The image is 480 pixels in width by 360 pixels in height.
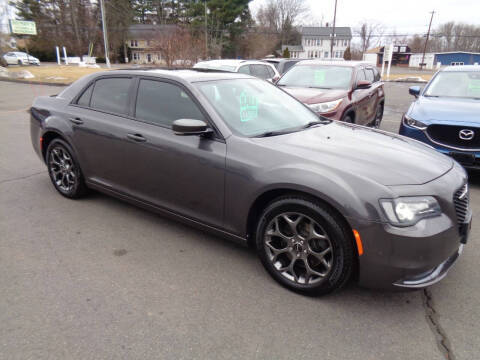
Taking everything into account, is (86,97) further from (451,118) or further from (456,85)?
(456,85)

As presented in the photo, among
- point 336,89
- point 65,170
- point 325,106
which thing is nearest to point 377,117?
point 336,89

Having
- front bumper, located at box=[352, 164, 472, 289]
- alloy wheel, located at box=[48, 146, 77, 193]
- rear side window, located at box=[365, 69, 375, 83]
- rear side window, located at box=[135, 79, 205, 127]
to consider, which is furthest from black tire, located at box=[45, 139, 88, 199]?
rear side window, located at box=[365, 69, 375, 83]

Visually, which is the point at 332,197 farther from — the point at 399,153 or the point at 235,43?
the point at 235,43

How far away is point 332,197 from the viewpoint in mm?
2426

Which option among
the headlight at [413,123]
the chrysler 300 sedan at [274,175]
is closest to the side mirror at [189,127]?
the chrysler 300 sedan at [274,175]

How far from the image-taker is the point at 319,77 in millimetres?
7582

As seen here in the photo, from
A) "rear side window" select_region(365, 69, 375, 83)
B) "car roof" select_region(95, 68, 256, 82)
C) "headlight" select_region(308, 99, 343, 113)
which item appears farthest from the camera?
"rear side window" select_region(365, 69, 375, 83)

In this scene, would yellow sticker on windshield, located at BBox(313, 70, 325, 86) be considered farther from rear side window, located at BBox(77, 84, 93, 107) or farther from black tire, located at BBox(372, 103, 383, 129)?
rear side window, located at BBox(77, 84, 93, 107)

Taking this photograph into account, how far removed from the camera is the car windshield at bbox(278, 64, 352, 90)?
7324 mm

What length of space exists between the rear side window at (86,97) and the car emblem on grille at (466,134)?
15.7 feet

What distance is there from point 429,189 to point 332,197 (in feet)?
2.24

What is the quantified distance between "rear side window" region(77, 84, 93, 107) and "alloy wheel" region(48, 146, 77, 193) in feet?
2.06

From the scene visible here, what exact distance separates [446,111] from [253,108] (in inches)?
133

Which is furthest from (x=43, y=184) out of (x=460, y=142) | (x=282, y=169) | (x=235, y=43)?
(x=235, y=43)
